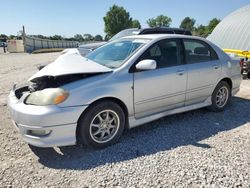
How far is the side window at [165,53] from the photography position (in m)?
4.16

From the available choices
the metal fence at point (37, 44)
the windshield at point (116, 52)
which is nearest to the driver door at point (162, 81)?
the windshield at point (116, 52)

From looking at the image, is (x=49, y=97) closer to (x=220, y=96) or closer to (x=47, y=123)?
(x=47, y=123)

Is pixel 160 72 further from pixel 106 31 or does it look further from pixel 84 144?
pixel 106 31

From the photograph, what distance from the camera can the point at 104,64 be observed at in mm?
4086

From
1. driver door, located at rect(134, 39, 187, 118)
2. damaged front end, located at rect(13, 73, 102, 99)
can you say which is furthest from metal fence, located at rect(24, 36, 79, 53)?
damaged front end, located at rect(13, 73, 102, 99)

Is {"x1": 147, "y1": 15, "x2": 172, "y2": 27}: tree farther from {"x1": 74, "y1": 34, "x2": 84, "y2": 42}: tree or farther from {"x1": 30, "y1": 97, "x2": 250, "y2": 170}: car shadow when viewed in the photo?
{"x1": 30, "y1": 97, "x2": 250, "y2": 170}: car shadow

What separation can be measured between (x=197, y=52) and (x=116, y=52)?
1.61 m

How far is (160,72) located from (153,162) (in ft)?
4.97

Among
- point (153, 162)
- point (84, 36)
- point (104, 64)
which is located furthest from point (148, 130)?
point (84, 36)

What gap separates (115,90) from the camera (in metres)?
3.62

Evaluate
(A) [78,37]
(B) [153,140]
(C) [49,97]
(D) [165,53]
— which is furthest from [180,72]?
(A) [78,37]

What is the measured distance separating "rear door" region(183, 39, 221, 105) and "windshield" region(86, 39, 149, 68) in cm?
99

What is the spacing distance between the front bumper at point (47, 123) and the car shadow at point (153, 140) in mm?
282

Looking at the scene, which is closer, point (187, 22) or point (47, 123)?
point (47, 123)
